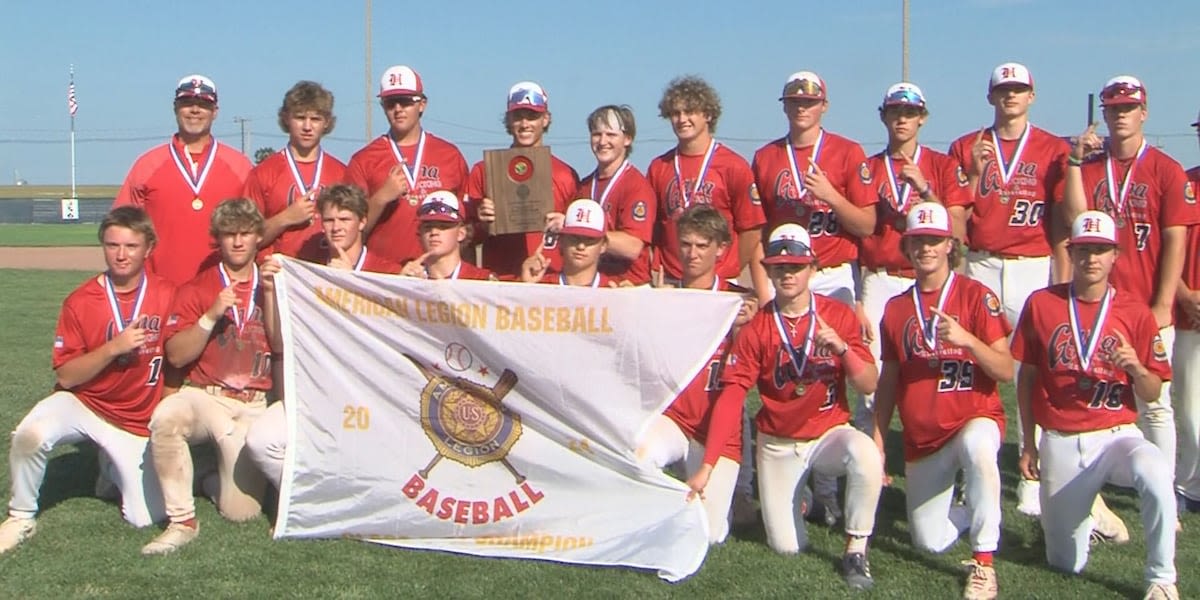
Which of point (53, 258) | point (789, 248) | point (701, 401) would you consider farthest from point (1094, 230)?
point (53, 258)

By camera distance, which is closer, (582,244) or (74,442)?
(582,244)

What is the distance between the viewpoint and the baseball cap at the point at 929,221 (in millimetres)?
→ 5941

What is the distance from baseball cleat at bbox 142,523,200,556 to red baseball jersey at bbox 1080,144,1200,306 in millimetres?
5441

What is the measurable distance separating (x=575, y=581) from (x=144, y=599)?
201cm

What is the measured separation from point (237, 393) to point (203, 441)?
0.33 metres

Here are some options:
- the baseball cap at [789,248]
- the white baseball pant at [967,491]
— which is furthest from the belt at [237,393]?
the white baseball pant at [967,491]

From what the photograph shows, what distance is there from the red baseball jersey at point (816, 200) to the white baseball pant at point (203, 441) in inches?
131

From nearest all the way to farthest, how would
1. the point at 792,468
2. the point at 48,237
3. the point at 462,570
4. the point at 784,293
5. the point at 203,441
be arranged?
the point at 462,570
the point at 784,293
the point at 792,468
the point at 203,441
the point at 48,237

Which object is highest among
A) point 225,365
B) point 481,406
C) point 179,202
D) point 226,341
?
point 179,202

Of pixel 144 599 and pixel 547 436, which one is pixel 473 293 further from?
pixel 144 599

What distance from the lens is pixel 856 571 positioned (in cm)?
577

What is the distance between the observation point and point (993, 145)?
288 inches

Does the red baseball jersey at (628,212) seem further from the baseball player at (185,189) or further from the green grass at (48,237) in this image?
the green grass at (48,237)

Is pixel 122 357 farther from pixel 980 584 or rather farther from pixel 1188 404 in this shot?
pixel 1188 404
